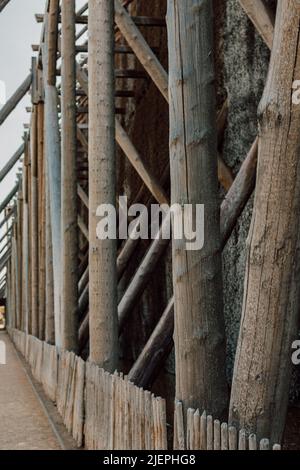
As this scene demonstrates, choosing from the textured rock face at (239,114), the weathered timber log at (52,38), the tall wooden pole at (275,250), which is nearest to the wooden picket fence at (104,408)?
the tall wooden pole at (275,250)

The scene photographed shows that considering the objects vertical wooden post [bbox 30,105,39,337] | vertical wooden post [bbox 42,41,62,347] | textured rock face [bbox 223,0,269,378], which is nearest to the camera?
textured rock face [bbox 223,0,269,378]

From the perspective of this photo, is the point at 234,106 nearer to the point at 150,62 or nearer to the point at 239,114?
the point at 239,114

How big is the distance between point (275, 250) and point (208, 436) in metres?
0.70

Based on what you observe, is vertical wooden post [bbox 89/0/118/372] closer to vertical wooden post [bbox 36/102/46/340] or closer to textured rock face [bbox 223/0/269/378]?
textured rock face [bbox 223/0/269/378]

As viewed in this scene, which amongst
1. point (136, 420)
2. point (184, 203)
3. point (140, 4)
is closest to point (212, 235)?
point (184, 203)

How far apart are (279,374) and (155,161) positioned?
25.7 feet

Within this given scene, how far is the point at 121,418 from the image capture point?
3.70 metres

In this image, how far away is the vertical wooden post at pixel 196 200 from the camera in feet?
9.98

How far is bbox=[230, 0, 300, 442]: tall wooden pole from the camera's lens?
2521mm

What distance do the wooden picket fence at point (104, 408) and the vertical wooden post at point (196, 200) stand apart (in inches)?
7.6

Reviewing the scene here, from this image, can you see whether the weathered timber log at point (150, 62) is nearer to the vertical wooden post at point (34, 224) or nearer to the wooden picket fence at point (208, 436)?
the wooden picket fence at point (208, 436)

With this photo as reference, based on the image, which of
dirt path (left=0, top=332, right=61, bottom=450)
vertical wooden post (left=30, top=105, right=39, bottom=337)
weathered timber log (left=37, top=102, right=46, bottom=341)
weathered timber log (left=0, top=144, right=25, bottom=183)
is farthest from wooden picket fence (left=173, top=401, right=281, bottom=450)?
weathered timber log (left=0, top=144, right=25, bottom=183)
